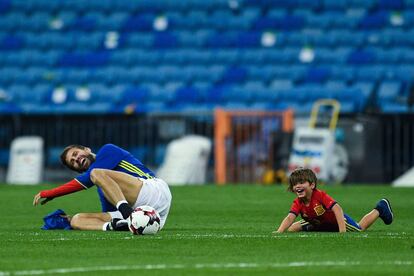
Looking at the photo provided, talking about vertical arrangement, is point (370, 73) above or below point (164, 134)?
above

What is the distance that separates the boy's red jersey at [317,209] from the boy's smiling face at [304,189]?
2.1 inches

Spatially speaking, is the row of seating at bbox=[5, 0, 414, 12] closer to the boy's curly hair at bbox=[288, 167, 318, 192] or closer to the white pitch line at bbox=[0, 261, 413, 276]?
the boy's curly hair at bbox=[288, 167, 318, 192]

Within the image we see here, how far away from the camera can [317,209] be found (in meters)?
11.9

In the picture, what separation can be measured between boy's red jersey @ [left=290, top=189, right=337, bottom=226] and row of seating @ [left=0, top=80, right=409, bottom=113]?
512 inches

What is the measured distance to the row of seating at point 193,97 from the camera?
25.4m

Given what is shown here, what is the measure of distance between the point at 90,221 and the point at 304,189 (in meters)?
2.33

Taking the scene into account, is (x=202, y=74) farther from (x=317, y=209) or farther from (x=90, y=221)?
(x=317, y=209)

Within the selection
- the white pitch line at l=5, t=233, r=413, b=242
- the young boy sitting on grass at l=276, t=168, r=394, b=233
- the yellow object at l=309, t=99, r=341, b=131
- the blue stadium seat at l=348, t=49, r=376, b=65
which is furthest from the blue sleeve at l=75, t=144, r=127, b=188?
the blue stadium seat at l=348, t=49, r=376, b=65

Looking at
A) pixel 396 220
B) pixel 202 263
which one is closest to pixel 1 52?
pixel 396 220

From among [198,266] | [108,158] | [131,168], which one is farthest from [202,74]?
[198,266]

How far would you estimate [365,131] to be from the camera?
Result: 23.3 metres

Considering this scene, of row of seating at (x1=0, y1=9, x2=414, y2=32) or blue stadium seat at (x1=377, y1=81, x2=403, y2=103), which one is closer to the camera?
blue stadium seat at (x1=377, y1=81, x2=403, y2=103)

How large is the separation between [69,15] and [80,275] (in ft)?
68.0

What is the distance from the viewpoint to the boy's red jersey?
1189cm
